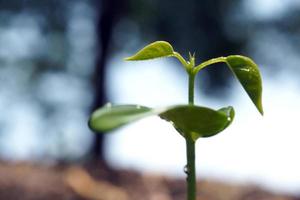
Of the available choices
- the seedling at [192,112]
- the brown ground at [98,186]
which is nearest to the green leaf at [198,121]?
the seedling at [192,112]

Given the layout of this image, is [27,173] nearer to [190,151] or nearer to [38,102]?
[190,151]

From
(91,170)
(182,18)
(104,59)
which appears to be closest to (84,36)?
(104,59)

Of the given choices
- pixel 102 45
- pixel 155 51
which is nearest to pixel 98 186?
pixel 155 51

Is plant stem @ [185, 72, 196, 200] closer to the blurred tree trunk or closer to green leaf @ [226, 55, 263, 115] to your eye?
green leaf @ [226, 55, 263, 115]

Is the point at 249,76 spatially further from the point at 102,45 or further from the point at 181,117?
the point at 102,45

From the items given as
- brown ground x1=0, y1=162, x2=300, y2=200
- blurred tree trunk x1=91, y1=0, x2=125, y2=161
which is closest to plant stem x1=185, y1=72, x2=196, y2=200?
brown ground x1=0, y1=162, x2=300, y2=200

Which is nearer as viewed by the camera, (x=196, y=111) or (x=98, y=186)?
(x=196, y=111)
